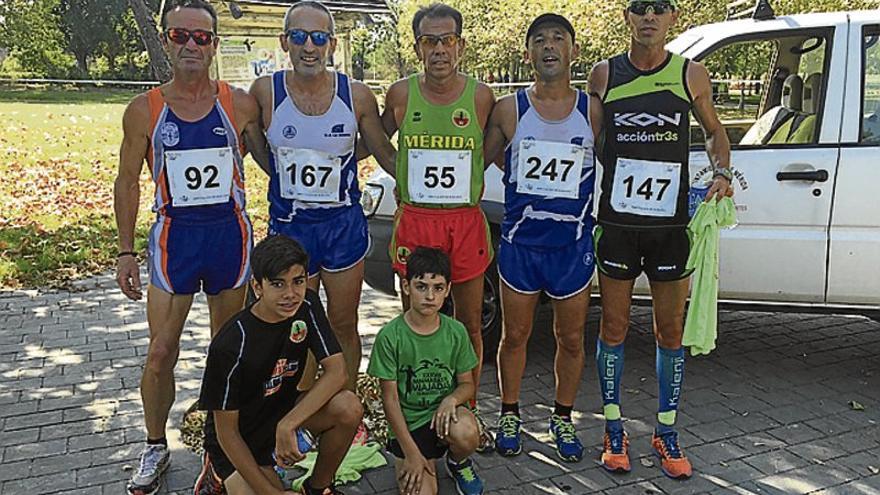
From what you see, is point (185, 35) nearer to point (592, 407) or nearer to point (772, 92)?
point (592, 407)

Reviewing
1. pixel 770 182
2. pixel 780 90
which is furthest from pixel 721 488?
pixel 780 90

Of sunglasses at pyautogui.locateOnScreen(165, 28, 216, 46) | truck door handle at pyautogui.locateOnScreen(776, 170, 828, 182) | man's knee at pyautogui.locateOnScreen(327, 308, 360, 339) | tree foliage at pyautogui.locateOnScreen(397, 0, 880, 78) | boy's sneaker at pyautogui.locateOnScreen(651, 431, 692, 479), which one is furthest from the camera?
tree foliage at pyautogui.locateOnScreen(397, 0, 880, 78)

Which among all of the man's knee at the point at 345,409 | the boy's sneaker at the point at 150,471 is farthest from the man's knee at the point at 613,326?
the boy's sneaker at the point at 150,471

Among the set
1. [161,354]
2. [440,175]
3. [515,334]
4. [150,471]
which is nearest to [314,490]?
[150,471]

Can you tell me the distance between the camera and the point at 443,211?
3.62 m

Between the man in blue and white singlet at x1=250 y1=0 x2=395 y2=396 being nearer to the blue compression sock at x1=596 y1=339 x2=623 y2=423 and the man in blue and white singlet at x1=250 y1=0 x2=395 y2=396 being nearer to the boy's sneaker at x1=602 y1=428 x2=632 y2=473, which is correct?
the blue compression sock at x1=596 y1=339 x2=623 y2=423

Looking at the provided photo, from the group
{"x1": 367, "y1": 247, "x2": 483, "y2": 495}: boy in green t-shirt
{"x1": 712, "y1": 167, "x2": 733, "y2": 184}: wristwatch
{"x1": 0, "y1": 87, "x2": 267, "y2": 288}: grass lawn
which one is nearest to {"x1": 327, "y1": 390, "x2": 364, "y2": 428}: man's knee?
{"x1": 367, "y1": 247, "x2": 483, "y2": 495}: boy in green t-shirt

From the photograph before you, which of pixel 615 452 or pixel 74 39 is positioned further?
pixel 74 39

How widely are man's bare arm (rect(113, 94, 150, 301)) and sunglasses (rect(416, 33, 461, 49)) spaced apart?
1.19 metres

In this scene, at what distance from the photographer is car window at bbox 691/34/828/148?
4.39 metres

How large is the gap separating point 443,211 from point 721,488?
1.73 meters

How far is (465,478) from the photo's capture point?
3.40 meters

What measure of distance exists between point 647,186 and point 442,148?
915mm

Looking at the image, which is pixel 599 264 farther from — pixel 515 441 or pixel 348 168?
pixel 348 168
